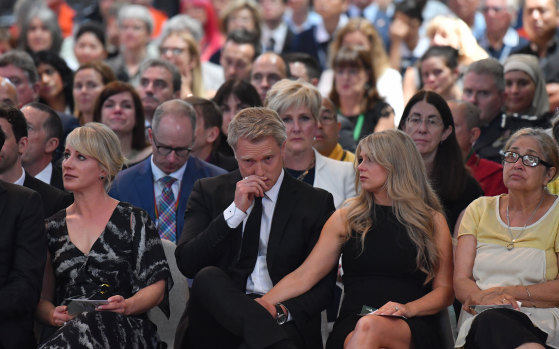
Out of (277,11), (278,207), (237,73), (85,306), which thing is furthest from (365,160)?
(277,11)

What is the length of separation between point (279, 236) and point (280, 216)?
0.32 ft

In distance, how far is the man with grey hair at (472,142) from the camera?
19.0ft

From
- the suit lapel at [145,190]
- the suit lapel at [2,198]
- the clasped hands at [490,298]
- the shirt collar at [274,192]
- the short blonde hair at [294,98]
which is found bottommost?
the clasped hands at [490,298]

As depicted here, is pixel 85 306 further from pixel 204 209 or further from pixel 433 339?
pixel 433 339

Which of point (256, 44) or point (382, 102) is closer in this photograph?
point (382, 102)

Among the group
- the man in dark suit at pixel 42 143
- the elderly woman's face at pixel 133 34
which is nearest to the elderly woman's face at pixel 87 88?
the man in dark suit at pixel 42 143

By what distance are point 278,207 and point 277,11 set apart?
19.0 ft

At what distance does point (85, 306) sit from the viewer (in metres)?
4.25

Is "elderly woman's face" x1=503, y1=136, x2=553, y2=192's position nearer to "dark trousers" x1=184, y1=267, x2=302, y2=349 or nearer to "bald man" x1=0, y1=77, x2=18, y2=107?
"dark trousers" x1=184, y1=267, x2=302, y2=349

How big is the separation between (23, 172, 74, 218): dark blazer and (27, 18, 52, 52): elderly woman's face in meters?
4.96

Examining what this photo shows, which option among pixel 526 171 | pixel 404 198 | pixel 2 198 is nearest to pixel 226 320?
pixel 404 198

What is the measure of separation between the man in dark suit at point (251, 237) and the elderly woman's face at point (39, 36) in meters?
5.48

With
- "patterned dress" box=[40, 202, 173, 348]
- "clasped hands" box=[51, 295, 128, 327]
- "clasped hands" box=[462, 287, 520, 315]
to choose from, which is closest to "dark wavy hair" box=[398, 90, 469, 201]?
"clasped hands" box=[462, 287, 520, 315]

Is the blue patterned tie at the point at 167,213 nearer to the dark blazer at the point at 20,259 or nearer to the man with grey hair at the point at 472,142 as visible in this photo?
the dark blazer at the point at 20,259
